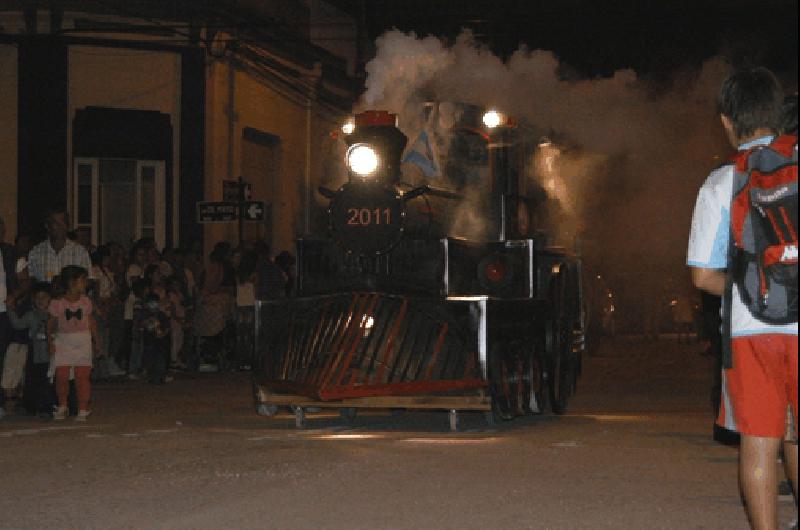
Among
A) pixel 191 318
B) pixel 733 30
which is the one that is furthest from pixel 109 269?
pixel 733 30

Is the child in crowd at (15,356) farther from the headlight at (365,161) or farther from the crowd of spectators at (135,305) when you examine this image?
the headlight at (365,161)

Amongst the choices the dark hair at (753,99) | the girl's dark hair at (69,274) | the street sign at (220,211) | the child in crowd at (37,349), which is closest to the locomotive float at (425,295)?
the girl's dark hair at (69,274)

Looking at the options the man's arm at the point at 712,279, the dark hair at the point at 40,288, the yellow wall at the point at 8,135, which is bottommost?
the man's arm at the point at 712,279

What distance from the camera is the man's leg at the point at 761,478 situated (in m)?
5.57

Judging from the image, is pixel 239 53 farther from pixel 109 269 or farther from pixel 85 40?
pixel 109 269

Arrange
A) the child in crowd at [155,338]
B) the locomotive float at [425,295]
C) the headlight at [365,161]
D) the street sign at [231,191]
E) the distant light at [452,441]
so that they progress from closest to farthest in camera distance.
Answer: the distant light at [452,441] → the locomotive float at [425,295] → the headlight at [365,161] → the child in crowd at [155,338] → the street sign at [231,191]

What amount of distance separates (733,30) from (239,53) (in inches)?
398

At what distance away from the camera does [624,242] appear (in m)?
21.5

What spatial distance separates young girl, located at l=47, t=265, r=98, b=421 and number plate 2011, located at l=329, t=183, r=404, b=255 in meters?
2.38

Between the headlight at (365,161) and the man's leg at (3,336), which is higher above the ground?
the headlight at (365,161)

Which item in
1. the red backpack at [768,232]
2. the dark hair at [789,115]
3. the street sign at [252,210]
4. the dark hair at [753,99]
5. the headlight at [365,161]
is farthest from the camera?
the street sign at [252,210]

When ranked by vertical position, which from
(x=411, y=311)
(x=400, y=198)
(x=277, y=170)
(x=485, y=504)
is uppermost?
(x=277, y=170)

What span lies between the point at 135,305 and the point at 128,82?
10.6 m

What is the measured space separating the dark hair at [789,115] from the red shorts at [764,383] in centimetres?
97
